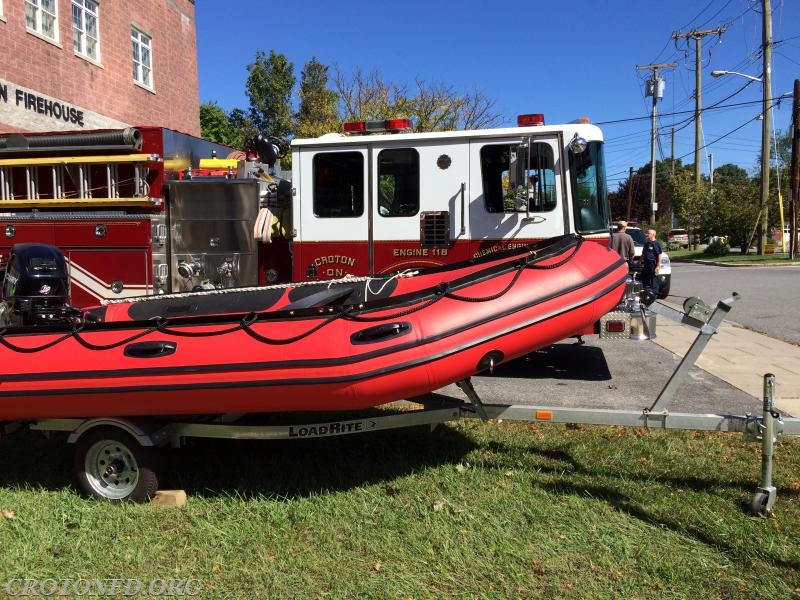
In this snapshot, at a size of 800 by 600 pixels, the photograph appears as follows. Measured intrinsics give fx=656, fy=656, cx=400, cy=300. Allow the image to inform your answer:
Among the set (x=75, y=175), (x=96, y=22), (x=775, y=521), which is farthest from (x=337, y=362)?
(x=96, y=22)

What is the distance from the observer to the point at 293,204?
681 centimetres

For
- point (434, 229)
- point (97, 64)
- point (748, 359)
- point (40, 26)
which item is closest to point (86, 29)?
point (97, 64)

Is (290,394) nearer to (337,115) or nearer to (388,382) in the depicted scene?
(388,382)

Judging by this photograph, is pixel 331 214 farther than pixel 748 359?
No

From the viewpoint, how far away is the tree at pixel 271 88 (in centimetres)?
3102

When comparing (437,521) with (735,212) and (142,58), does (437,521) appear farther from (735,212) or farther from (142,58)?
(735,212)

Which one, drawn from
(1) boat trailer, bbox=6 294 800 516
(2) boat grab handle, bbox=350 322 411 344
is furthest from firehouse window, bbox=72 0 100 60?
(2) boat grab handle, bbox=350 322 411 344

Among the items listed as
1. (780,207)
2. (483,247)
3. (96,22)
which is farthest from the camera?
(780,207)

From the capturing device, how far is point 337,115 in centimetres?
2530

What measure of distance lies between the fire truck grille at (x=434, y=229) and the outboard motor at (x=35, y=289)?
10.7ft

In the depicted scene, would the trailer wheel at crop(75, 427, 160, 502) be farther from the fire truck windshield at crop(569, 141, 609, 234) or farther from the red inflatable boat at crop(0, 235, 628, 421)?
the fire truck windshield at crop(569, 141, 609, 234)

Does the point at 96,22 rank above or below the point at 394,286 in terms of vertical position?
above

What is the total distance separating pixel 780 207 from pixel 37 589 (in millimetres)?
33851

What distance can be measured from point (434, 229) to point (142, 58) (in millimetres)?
18997
